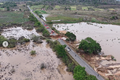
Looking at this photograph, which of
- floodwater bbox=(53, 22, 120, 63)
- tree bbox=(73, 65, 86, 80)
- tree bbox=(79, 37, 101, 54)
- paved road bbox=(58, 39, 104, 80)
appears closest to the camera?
tree bbox=(73, 65, 86, 80)

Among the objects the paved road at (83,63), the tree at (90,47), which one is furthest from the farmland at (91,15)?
the paved road at (83,63)

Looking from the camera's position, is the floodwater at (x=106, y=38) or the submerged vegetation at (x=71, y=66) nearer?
the submerged vegetation at (x=71, y=66)

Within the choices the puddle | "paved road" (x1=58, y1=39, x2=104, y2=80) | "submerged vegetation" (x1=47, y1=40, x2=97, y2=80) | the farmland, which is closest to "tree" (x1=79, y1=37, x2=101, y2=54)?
"paved road" (x1=58, y1=39, x2=104, y2=80)

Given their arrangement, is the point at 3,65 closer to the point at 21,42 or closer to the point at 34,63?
the point at 34,63

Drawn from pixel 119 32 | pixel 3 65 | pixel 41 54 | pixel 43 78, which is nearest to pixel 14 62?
pixel 3 65

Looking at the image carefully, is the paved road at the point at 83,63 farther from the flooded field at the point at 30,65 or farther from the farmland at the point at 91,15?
the farmland at the point at 91,15

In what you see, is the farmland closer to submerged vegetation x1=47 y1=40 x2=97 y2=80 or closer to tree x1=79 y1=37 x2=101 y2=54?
tree x1=79 y1=37 x2=101 y2=54

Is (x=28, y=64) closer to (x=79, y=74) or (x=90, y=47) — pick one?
(x=79, y=74)
